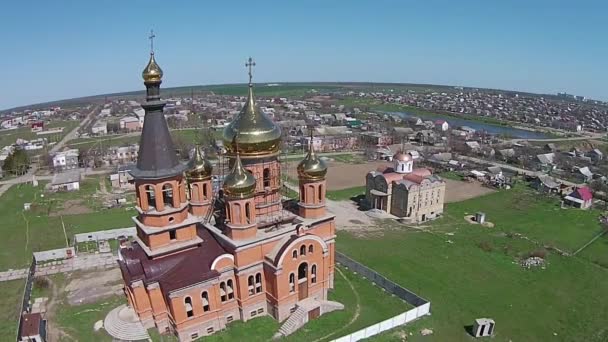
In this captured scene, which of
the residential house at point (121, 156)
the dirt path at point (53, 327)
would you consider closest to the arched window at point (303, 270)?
the dirt path at point (53, 327)

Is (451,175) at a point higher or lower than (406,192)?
lower

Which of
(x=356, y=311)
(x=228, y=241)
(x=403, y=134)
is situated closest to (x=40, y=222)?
(x=228, y=241)

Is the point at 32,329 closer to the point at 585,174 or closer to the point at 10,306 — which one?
the point at 10,306

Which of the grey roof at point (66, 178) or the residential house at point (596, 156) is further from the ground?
the residential house at point (596, 156)

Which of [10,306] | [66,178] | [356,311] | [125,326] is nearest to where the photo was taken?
[125,326]

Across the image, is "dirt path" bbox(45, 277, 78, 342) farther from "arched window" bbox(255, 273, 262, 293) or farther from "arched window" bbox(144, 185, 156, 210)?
"arched window" bbox(255, 273, 262, 293)

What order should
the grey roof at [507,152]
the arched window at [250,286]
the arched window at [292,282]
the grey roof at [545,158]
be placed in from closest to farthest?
the arched window at [250,286]
the arched window at [292,282]
the grey roof at [545,158]
the grey roof at [507,152]

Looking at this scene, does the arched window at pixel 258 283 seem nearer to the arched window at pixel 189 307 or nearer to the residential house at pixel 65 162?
the arched window at pixel 189 307
